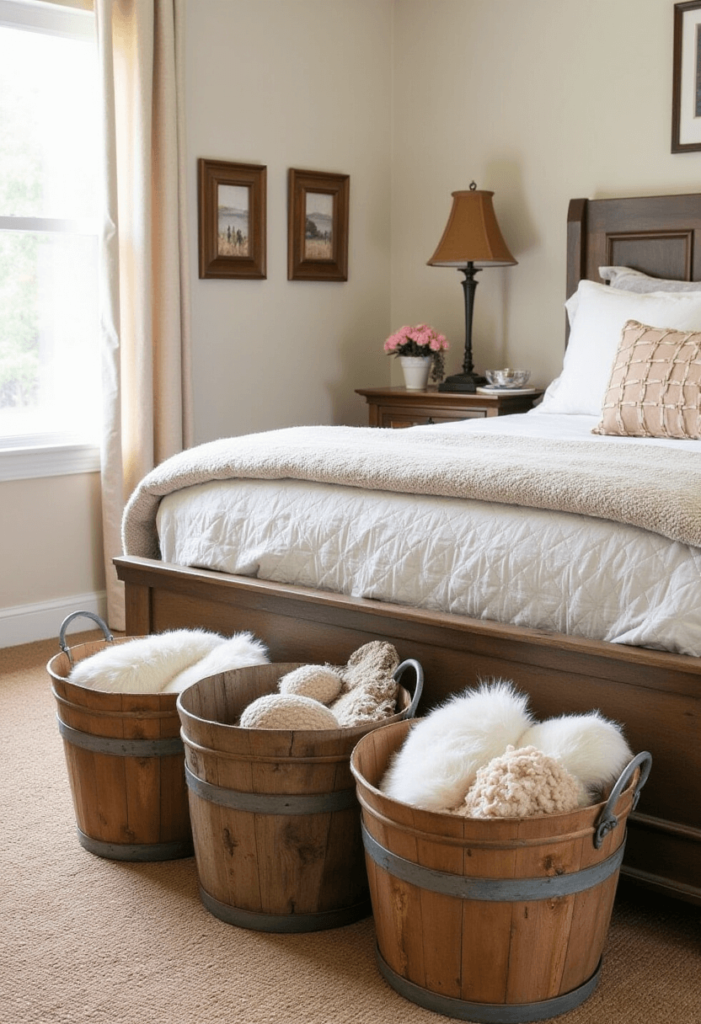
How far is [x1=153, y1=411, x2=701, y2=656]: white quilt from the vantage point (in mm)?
1909

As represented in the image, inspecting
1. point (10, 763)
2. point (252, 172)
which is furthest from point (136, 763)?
point (252, 172)

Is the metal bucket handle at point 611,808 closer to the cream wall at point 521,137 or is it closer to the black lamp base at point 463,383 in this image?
the black lamp base at point 463,383

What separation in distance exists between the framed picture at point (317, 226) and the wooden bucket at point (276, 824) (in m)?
2.98

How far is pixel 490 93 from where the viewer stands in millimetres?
4625

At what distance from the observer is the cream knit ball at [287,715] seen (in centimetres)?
195

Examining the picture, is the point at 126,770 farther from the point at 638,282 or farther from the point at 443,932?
the point at 638,282

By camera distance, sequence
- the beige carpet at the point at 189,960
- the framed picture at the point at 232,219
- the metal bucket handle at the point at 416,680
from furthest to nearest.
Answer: the framed picture at the point at 232,219 < the metal bucket handle at the point at 416,680 < the beige carpet at the point at 189,960

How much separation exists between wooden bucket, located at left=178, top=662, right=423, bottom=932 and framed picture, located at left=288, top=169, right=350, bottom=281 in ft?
9.78

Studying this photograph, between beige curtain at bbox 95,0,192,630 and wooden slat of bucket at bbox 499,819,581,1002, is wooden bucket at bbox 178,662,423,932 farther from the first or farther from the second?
beige curtain at bbox 95,0,192,630

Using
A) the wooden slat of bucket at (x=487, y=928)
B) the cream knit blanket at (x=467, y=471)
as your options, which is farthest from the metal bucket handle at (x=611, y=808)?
the cream knit blanket at (x=467, y=471)

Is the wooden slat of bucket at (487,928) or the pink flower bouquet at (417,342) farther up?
the pink flower bouquet at (417,342)

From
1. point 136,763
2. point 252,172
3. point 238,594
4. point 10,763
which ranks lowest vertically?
point 10,763

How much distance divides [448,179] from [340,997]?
3.80 m

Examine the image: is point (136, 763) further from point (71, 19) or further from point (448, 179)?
point (448, 179)
